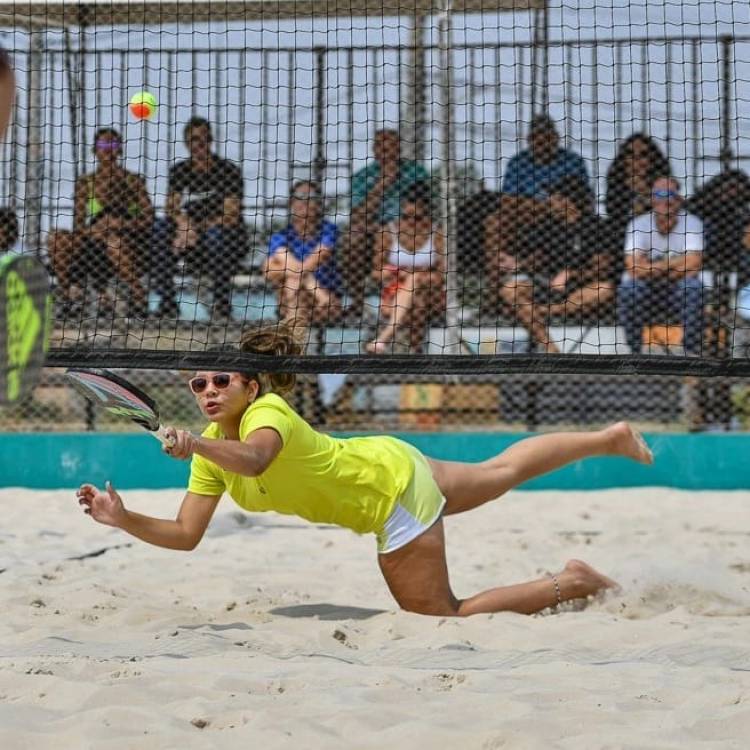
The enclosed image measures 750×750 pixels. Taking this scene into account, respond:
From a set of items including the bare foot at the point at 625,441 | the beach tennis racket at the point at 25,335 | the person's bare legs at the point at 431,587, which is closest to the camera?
the beach tennis racket at the point at 25,335

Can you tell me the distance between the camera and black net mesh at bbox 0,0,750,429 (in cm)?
680

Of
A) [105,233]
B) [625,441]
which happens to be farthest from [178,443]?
[105,233]

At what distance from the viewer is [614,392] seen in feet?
24.8

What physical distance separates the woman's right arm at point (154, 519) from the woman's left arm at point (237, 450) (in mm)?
414

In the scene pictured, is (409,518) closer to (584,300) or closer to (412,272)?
(412,272)

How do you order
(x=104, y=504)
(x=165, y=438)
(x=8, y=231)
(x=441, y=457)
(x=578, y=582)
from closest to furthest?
(x=165, y=438) < (x=104, y=504) < (x=578, y=582) < (x=8, y=231) < (x=441, y=457)

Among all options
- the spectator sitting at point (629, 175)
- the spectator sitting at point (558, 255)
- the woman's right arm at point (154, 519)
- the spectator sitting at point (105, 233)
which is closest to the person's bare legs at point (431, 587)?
the woman's right arm at point (154, 519)

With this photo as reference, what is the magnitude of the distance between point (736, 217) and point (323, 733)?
5.28m

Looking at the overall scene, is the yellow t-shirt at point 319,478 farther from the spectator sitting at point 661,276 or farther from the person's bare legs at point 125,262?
the spectator sitting at point 661,276

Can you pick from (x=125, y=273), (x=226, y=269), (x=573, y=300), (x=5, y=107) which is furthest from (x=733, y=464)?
(x=5, y=107)

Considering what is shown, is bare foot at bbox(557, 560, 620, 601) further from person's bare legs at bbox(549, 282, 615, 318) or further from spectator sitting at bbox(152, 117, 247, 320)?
spectator sitting at bbox(152, 117, 247, 320)

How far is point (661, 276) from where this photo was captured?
7160 mm

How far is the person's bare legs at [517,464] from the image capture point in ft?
14.4

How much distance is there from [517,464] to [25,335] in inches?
90.7
